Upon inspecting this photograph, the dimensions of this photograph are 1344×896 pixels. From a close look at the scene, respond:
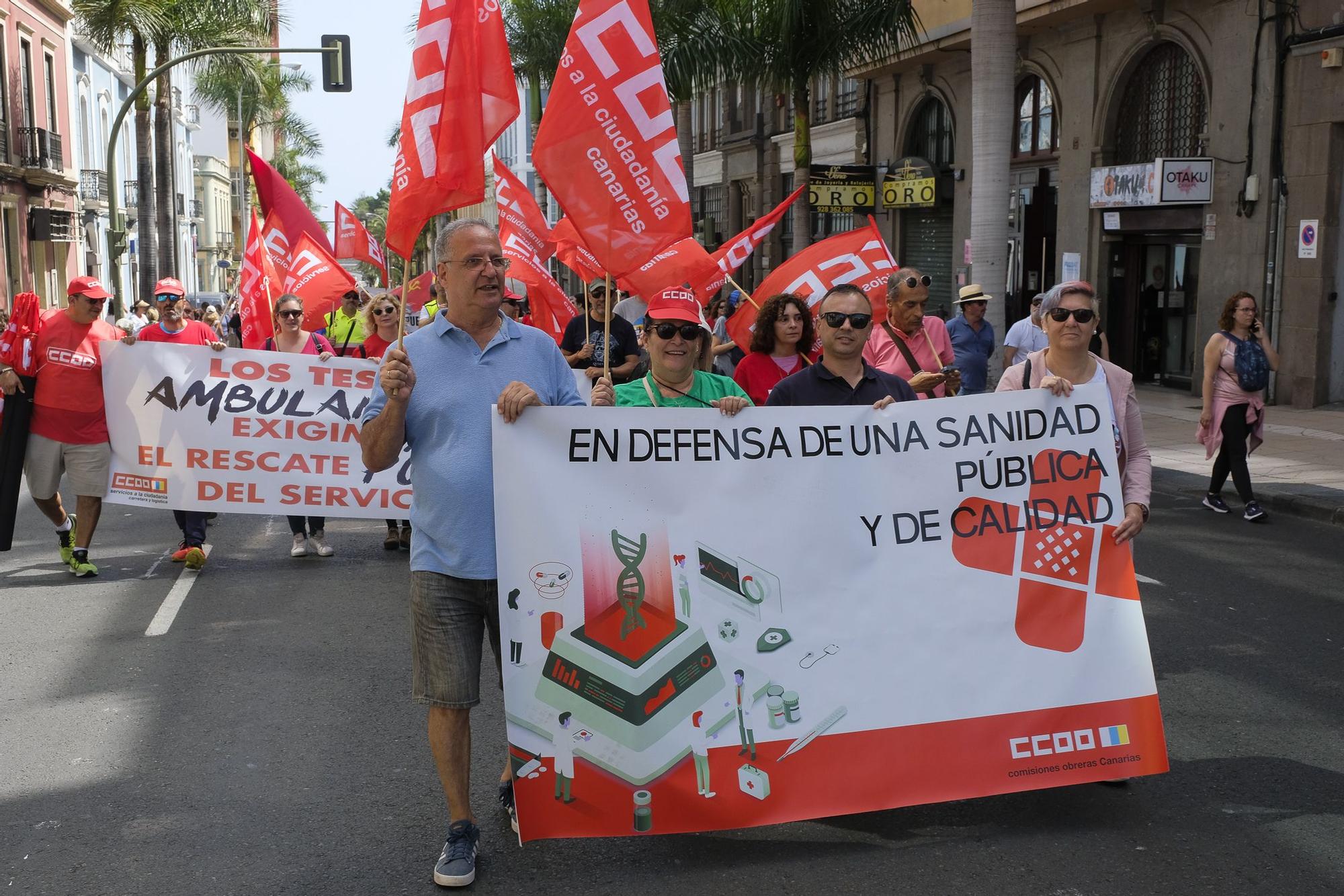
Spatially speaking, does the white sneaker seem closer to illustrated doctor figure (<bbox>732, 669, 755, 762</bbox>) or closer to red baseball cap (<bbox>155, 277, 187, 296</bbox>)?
red baseball cap (<bbox>155, 277, 187, 296</bbox>)

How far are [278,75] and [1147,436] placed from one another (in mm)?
52401

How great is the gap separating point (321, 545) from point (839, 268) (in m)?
3.99

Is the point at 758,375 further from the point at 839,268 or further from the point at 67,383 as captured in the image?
the point at 67,383

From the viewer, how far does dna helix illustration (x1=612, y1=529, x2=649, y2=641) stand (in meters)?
4.30

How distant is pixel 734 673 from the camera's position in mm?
4312

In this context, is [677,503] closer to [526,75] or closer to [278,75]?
[526,75]

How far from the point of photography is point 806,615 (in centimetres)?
441

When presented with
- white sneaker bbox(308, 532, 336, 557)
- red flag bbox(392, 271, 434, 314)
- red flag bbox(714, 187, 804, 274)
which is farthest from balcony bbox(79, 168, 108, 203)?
white sneaker bbox(308, 532, 336, 557)

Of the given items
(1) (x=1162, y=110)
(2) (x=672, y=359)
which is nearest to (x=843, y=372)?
(2) (x=672, y=359)

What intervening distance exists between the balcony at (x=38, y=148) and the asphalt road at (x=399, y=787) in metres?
33.6

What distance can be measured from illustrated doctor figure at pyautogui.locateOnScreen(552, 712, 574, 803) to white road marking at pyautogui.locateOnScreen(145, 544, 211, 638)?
383 centimetres

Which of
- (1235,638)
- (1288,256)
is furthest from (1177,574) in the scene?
(1288,256)

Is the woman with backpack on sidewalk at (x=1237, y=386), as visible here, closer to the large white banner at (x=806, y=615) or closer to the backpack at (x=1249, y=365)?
the backpack at (x=1249, y=365)

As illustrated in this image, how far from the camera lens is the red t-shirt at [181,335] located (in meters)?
9.47
